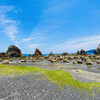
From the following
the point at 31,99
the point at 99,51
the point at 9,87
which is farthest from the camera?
the point at 99,51

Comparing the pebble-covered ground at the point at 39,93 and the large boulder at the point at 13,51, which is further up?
the large boulder at the point at 13,51

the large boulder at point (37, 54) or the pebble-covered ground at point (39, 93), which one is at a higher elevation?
the large boulder at point (37, 54)

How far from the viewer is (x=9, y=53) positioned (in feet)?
394

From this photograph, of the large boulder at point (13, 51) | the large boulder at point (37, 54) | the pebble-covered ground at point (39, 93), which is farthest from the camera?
the large boulder at point (13, 51)

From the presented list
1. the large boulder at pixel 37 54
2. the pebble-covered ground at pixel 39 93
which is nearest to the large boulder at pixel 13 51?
the large boulder at pixel 37 54

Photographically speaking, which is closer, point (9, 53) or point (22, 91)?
point (22, 91)

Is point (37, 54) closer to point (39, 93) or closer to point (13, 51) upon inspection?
point (13, 51)

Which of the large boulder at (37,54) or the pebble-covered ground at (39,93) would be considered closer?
the pebble-covered ground at (39,93)

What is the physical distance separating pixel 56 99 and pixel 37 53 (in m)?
117

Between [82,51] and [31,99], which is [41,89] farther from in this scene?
[82,51]

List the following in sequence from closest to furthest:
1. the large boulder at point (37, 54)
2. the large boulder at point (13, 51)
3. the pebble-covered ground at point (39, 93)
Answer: the pebble-covered ground at point (39, 93)
the large boulder at point (37, 54)
the large boulder at point (13, 51)

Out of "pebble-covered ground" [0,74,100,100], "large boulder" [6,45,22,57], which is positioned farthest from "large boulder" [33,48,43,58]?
"pebble-covered ground" [0,74,100,100]

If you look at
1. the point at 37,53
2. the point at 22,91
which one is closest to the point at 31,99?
the point at 22,91

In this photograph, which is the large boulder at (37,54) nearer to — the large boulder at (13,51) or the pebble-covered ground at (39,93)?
the large boulder at (13,51)
